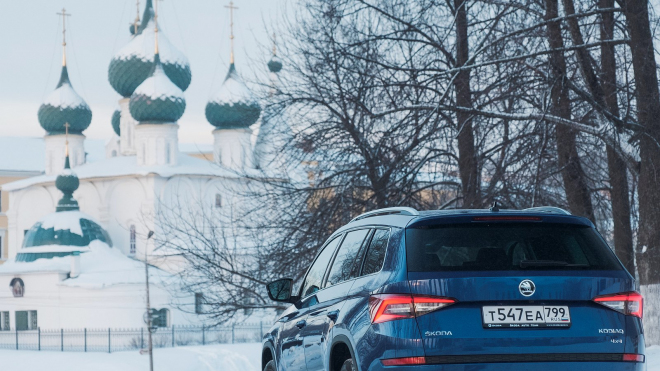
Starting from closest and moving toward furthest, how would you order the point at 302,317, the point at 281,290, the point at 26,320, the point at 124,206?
the point at 302,317
the point at 281,290
the point at 26,320
the point at 124,206

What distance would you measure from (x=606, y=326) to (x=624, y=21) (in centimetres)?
962

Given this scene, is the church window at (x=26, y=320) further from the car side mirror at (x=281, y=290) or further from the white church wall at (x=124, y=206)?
the car side mirror at (x=281, y=290)

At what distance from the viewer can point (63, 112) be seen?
240ft

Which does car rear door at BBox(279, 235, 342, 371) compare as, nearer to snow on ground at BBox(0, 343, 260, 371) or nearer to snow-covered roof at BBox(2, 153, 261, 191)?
snow on ground at BBox(0, 343, 260, 371)

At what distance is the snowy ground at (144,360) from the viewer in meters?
42.6

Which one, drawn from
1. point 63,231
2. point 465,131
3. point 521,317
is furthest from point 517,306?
point 63,231

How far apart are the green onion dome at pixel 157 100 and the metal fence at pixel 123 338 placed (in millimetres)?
13116

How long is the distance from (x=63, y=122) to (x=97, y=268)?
13.6m

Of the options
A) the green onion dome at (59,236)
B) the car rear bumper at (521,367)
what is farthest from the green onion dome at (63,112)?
the car rear bumper at (521,367)

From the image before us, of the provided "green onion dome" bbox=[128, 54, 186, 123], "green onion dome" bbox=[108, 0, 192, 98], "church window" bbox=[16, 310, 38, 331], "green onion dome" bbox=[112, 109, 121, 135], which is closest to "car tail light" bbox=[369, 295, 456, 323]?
"green onion dome" bbox=[128, 54, 186, 123]

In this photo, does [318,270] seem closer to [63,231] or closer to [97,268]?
[97,268]

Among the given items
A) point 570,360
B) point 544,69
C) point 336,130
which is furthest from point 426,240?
point 336,130

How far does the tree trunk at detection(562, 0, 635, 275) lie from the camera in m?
13.9

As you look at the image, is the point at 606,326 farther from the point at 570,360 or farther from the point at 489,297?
the point at 489,297
